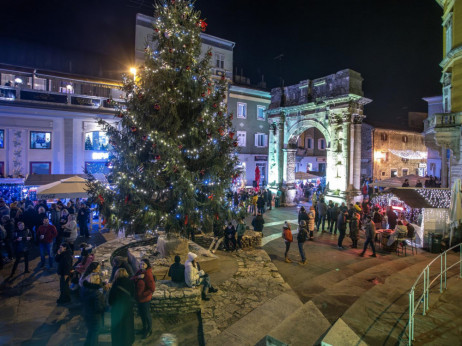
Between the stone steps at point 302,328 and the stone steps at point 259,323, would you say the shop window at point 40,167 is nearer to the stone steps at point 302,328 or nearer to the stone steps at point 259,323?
the stone steps at point 259,323

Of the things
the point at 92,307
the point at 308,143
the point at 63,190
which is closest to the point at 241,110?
the point at 308,143

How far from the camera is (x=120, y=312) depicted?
5.17 meters

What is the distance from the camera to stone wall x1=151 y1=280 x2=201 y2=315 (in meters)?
6.67

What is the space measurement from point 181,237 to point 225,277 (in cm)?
191

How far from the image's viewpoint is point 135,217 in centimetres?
816

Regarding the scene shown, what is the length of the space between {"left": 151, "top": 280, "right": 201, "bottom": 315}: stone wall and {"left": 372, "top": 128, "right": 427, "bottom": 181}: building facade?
113 feet

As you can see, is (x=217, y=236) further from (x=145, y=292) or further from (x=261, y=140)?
(x=261, y=140)

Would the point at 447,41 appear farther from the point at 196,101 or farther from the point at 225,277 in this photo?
the point at 225,277

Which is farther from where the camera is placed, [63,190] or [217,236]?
[63,190]

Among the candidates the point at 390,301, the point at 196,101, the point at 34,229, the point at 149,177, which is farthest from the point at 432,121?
the point at 34,229

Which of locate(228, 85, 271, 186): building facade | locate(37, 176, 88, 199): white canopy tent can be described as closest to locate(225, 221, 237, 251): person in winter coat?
locate(37, 176, 88, 199): white canopy tent

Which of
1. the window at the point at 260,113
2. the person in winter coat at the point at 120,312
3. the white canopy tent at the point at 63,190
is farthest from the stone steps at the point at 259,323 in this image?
the window at the point at 260,113

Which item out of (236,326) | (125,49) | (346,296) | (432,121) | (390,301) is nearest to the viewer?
(236,326)

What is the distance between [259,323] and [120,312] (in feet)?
9.71
